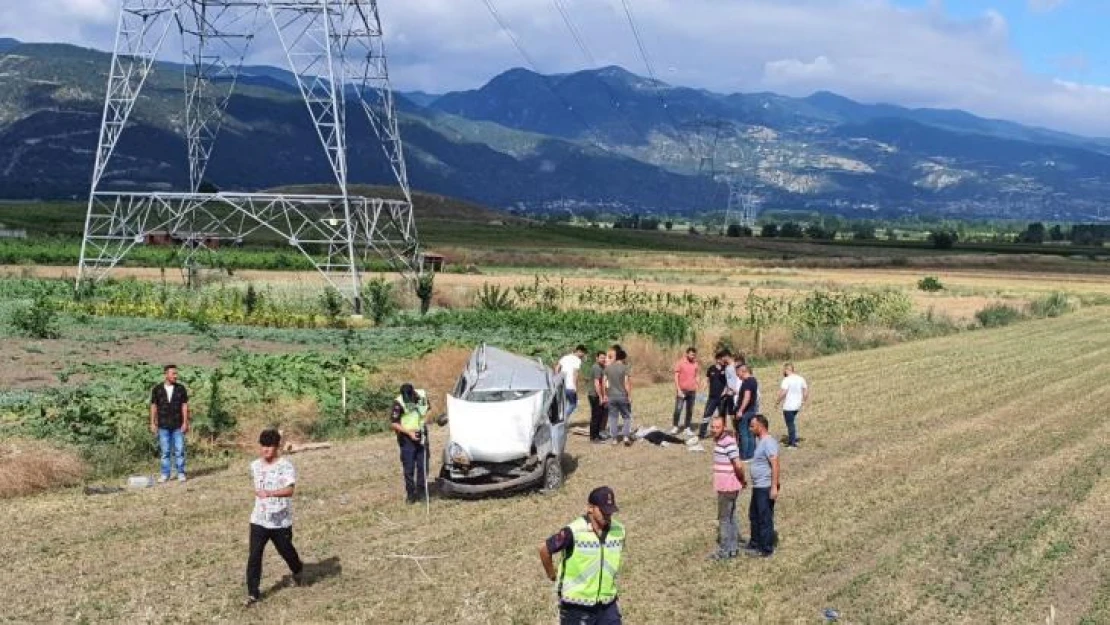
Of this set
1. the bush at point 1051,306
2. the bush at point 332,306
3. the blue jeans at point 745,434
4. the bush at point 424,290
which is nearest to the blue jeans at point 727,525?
the blue jeans at point 745,434

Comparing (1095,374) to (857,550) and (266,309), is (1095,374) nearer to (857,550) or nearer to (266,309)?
(857,550)

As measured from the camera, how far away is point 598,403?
24.7 meters

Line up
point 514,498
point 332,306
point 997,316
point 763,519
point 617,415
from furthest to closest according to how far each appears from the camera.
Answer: point 997,316 → point 332,306 → point 617,415 → point 514,498 → point 763,519

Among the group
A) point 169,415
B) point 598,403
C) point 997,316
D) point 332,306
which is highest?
point 169,415

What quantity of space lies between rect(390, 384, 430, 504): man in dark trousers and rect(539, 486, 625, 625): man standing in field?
836 centimetres

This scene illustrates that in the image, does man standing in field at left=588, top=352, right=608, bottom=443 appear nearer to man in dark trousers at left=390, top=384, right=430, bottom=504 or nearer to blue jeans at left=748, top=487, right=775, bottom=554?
man in dark trousers at left=390, top=384, right=430, bottom=504

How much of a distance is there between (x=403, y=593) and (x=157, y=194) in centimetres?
3453

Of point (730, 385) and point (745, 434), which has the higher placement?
point (730, 385)

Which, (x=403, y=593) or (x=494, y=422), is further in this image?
(x=494, y=422)

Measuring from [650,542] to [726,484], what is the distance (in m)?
1.72

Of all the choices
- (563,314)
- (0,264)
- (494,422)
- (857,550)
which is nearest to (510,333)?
(563,314)

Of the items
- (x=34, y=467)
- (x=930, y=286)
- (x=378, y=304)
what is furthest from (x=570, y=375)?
(x=930, y=286)

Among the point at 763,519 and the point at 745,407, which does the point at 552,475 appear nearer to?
the point at 745,407

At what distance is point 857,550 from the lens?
656 inches
